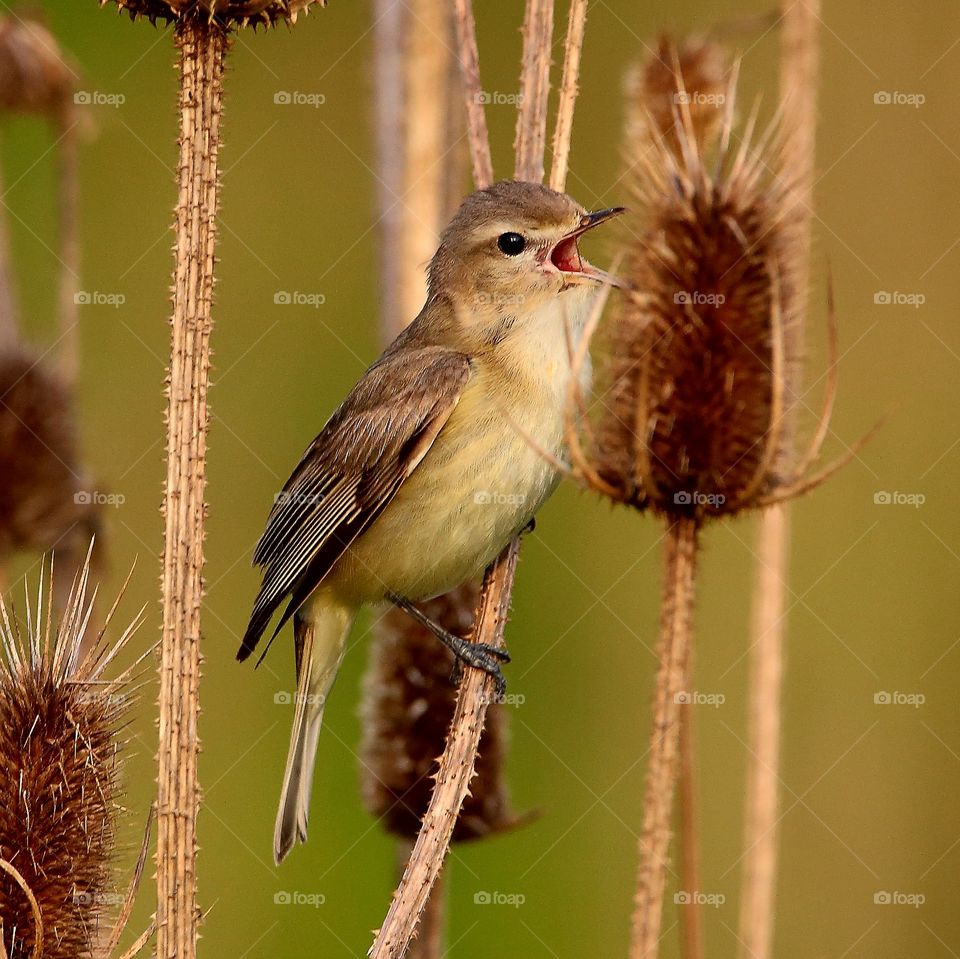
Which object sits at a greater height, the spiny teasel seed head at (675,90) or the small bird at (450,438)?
the spiny teasel seed head at (675,90)

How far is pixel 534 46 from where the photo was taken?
3.40 m

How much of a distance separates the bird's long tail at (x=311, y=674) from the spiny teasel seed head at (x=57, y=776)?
5.48 feet

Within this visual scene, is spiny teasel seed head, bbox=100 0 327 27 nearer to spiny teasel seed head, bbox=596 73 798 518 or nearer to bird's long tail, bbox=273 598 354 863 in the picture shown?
spiny teasel seed head, bbox=596 73 798 518

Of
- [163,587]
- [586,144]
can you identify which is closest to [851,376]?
[586,144]

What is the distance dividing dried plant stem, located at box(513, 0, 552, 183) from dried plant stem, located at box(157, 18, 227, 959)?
1.07m

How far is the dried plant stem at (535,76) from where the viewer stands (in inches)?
134

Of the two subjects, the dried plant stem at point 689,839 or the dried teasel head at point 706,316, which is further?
the dried teasel head at point 706,316
